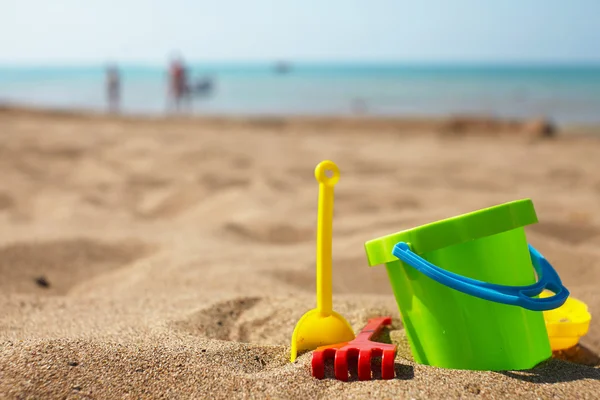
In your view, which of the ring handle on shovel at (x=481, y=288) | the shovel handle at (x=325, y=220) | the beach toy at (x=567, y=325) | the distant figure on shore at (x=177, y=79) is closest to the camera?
the ring handle on shovel at (x=481, y=288)

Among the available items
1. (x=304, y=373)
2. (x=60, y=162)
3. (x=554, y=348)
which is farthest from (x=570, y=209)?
(x=60, y=162)

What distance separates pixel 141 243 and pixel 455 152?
12.1ft

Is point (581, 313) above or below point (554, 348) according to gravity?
above

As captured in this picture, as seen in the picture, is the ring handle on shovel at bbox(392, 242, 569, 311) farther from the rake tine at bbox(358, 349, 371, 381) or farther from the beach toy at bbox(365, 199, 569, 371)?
the rake tine at bbox(358, 349, 371, 381)

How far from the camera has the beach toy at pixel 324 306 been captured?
137 cm

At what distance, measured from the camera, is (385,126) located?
8.63m

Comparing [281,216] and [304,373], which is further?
[281,216]

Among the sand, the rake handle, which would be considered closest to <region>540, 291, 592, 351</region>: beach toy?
the sand

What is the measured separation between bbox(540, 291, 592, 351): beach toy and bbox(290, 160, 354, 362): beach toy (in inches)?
20.3

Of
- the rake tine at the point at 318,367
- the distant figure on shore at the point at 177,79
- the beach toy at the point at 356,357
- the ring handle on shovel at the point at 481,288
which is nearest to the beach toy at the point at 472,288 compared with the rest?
the ring handle on shovel at the point at 481,288

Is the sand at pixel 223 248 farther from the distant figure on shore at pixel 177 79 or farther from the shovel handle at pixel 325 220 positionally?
the distant figure on shore at pixel 177 79

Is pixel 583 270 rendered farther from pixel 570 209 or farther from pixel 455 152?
pixel 455 152

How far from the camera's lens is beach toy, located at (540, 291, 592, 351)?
1.52m

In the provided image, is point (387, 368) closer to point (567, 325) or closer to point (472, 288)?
point (472, 288)
